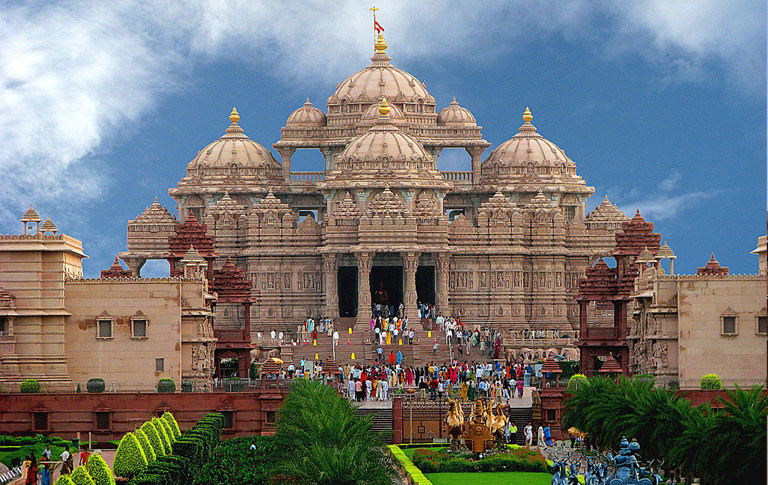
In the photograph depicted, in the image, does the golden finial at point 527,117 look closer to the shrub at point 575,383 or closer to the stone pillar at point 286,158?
the stone pillar at point 286,158

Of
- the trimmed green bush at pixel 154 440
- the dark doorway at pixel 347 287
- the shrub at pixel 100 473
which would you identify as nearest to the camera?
the shrub at pixel 100 473

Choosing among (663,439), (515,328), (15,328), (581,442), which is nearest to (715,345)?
(581,442)

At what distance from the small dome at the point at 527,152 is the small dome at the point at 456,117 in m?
2.43

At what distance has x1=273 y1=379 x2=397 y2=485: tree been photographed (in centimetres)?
5647

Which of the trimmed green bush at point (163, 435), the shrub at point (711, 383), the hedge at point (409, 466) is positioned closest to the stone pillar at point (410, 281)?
the shrub at point (711, 383)

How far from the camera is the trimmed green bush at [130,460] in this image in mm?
60281

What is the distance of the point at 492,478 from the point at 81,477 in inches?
680

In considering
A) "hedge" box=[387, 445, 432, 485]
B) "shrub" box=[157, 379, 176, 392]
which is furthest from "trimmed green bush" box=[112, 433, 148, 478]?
"shrub" box=[157, 379, 176, 392]

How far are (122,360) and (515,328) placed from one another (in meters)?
37.3

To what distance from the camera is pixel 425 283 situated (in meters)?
120

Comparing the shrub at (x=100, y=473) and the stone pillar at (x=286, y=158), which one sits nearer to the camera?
the shrub at (x=100, y=473)

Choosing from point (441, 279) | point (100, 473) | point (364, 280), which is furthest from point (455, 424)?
point (441, 279)

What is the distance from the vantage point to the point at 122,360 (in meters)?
82.8

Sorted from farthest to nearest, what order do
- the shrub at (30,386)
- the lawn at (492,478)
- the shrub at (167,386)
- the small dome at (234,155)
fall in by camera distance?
the small dome at (234,155) < the shrub at (167,386) < the shrub at (30,386) < the lawn at (492,478)
